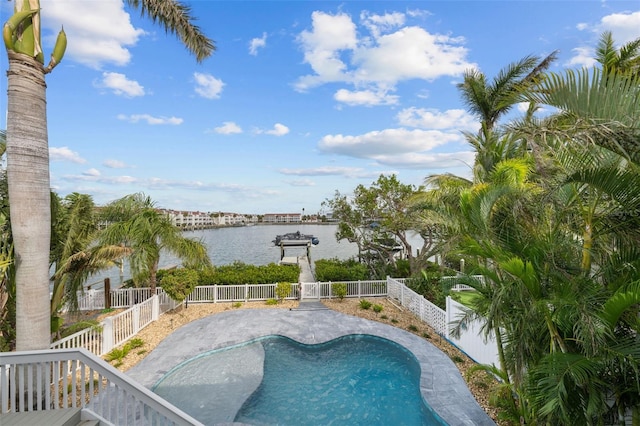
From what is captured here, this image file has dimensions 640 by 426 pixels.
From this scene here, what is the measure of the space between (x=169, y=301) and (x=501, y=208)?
11.8 meters

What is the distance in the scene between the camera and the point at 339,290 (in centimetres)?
1237

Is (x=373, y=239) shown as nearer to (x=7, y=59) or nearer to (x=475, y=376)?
(x=475, y=376)

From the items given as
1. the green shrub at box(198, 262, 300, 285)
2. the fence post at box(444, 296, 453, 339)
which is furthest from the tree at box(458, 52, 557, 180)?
the green shrub at box(198, 262, 300, 285)

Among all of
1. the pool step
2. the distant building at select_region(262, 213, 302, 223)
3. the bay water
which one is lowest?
the bay water

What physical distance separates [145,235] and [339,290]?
7.98m

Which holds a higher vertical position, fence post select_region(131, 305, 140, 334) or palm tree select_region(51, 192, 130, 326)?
palm tree select_region(51, 192, 130, 326)

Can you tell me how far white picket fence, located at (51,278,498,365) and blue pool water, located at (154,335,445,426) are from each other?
5.55 feet

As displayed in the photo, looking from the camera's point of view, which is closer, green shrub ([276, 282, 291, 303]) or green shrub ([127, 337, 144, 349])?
green shrub ([127, 337, 144, 349])

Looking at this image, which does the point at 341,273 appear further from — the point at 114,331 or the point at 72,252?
the point at 72,252

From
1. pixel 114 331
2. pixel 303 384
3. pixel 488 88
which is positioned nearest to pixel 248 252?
pixel 114 331

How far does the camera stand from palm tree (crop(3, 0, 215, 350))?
3.81 meters

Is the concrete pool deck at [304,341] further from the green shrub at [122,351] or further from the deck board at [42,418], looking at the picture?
the deck board at [42,418]

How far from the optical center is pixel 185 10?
545cm

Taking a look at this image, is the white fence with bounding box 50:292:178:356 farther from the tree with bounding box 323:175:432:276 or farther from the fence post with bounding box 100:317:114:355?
the tree with bounding box 323:175:432:276
